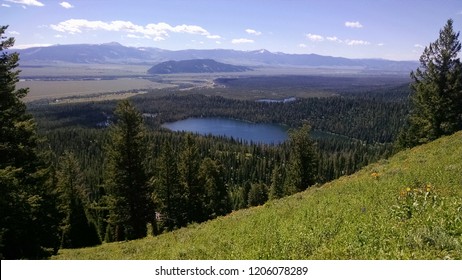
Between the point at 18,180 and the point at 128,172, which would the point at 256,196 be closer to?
the point at 128,172

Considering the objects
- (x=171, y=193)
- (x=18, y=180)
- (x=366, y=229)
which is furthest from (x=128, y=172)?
(x=366, y=229)

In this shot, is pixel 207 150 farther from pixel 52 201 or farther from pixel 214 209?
pixel 52 201

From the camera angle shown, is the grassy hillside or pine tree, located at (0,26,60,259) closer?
the grassy hillside

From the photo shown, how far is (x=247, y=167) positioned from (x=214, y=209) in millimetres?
85970

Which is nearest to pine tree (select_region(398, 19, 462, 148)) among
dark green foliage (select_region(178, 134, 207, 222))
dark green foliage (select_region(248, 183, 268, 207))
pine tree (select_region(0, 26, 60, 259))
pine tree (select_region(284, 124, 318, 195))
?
pine tree (select_region(284, 124, 318, 195))

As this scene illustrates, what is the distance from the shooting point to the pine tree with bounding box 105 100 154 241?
3042 centimetres

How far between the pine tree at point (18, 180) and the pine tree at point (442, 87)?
126 feet

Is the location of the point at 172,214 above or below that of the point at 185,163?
below

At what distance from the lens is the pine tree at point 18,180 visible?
54.1 ft

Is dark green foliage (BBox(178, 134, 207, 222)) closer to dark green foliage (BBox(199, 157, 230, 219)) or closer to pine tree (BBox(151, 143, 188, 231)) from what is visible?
pine tree (BBox(151, 143, 188, 231))

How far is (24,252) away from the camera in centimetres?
1948

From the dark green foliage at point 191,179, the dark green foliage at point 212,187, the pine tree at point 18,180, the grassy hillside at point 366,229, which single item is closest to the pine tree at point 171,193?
the dark green foliage at point 191,179

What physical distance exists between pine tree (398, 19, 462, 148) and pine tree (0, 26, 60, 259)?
3854cm
